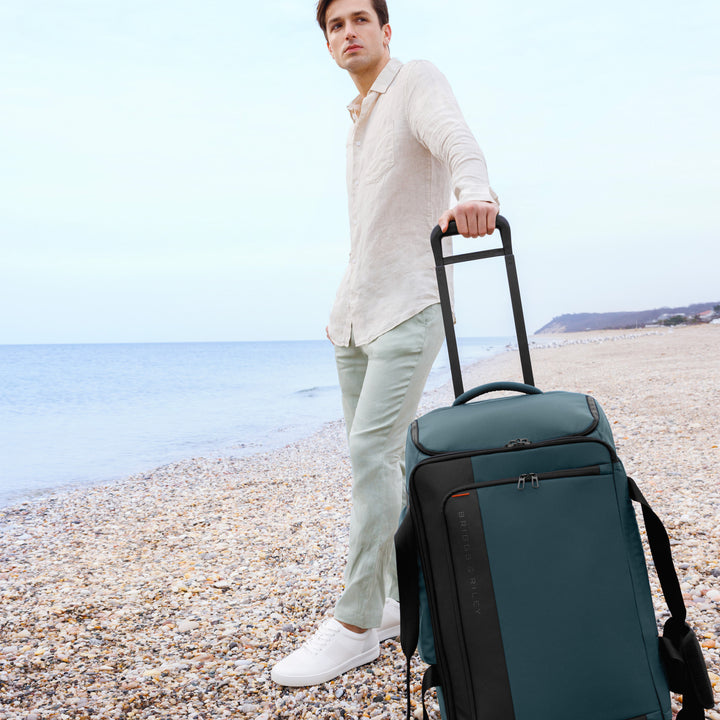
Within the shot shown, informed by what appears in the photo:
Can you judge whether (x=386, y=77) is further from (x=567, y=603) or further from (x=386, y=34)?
(x=567, y=603)

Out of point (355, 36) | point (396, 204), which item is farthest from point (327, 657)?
point (355, 36)

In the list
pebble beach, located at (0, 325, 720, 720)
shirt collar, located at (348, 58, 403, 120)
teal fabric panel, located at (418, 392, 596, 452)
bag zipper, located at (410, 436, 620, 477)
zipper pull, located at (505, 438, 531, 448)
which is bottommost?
pebble beach, located at (0, 325, 720, 720)

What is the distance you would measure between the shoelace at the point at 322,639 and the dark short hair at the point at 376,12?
2203 millimetres

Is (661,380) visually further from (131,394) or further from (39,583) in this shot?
(131,394)

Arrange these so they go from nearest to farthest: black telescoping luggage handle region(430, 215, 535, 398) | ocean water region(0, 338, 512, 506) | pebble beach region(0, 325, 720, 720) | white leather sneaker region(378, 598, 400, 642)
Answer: black telescoping luggage handle region(430, 215, 535, 398) → pebble beach region(0, 325, 720, 720) → white leather sneaker region(378, 598, 400, 642) → ocean water region(0, 338, 512, 506)

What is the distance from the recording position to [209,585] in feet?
10.6

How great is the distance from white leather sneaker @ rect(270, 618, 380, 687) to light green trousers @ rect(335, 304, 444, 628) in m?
0.06

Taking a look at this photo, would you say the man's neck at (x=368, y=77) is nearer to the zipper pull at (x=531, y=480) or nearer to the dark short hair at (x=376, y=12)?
the dark short hair at (x=376, y=12)

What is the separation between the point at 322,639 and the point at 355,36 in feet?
7.09

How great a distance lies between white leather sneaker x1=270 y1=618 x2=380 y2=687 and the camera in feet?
6.90

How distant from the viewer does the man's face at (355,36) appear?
2064 millimetres

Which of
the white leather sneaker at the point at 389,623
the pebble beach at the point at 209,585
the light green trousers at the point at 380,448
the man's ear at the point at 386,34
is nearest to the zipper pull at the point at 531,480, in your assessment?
the light green trousers at the point at 380,448

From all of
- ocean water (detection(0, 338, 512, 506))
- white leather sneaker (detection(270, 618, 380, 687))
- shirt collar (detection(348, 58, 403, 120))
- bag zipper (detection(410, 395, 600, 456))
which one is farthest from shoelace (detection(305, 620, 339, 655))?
ocean water (detection(0, 338, 512, 506))

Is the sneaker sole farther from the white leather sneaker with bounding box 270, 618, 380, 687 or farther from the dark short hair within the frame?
the dark short hair
